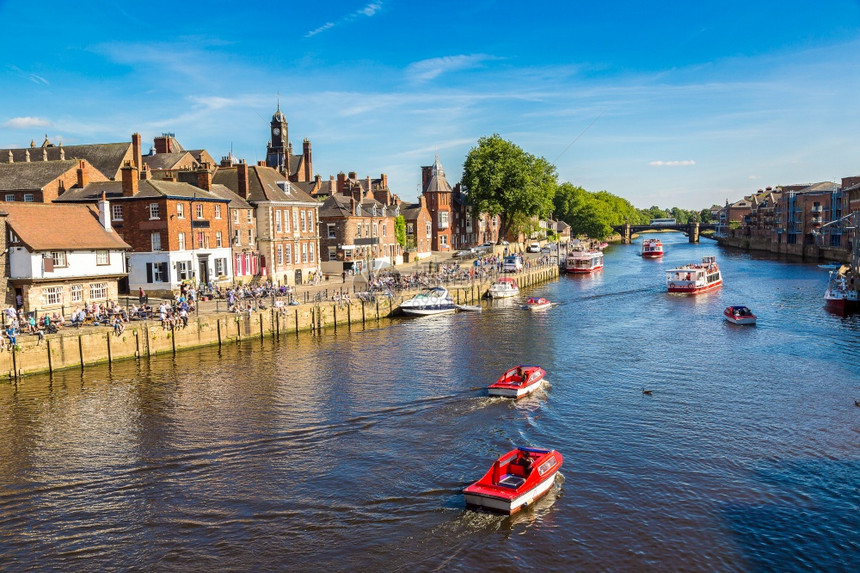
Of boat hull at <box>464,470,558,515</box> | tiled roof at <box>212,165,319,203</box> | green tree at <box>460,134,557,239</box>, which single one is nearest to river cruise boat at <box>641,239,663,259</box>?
green tree at <box>460,134,557,239</box>

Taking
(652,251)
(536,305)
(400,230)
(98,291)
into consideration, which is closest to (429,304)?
(536,305)

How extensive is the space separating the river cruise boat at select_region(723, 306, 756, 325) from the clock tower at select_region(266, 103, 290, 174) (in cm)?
7857

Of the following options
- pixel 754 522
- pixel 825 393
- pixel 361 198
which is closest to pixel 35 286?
pixel 754 522

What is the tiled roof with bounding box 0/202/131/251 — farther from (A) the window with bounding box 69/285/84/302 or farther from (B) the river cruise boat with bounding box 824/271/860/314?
(B) the river cruise boat with bounding box 824/271/860/314

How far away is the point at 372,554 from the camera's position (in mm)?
21000

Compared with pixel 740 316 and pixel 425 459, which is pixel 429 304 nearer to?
pixel 740 316

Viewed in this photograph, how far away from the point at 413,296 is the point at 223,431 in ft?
126

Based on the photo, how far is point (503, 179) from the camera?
12744 centimetres

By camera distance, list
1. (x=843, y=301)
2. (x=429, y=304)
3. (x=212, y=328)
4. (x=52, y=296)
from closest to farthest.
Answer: (x=52, y=296) < (x=212, y=328) < (x=843, y=301) < (x=429, y=304)

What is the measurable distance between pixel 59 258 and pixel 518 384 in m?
32.8

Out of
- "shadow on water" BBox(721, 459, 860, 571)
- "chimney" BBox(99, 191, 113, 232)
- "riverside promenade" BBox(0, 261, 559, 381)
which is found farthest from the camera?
"chimney" BBox(99, 191, 113, 232)

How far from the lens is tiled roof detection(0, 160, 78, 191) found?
6200cm

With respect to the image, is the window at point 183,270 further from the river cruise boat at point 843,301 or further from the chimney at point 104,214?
the river cruise boat at point 843,301

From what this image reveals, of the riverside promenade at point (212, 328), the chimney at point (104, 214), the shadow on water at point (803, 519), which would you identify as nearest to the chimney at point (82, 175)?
the chimney at point (104, 214)
